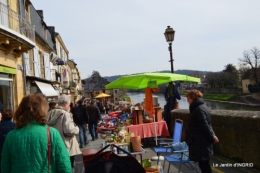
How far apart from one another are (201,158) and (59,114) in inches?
98.5

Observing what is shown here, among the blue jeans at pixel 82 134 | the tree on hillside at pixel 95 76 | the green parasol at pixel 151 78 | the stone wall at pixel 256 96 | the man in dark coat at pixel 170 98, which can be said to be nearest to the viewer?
the green parasol at pixel 151 78

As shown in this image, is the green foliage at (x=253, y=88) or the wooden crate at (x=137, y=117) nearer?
Result: the wooden crate at (x=137, y=117)

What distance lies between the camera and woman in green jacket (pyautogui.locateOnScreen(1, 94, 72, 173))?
242cm

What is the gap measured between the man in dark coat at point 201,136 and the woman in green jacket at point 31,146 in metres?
2.64

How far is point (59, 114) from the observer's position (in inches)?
196

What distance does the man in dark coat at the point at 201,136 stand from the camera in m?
4.59

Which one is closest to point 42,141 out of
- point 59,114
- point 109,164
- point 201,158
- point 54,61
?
point 109,164

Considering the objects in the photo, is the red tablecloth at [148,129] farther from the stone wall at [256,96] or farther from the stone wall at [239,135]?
the stone wall at [256,96]

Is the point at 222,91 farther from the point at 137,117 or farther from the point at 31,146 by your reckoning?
the point at 31,146

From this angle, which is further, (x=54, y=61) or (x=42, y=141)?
(x=54, y=61)

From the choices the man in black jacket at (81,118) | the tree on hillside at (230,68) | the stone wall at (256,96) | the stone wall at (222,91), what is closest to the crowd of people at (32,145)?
the man in black jacket at (81,118)

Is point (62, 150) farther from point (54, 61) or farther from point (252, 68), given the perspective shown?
point (252, 68)

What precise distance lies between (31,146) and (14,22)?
423 inches

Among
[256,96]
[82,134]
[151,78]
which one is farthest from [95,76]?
[151,78]
